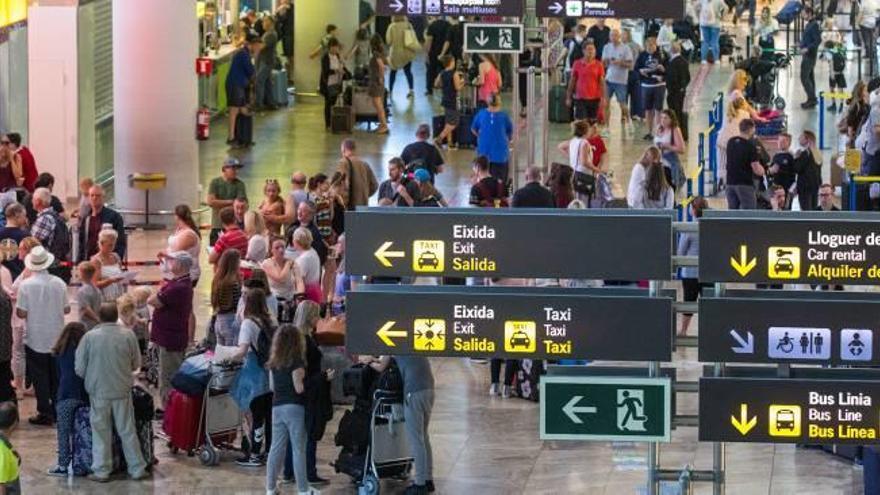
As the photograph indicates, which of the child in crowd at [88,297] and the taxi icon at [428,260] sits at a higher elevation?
the taxi icon at [428,260]

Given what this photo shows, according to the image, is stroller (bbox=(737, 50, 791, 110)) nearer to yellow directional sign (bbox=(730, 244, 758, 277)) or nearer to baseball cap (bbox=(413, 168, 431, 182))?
baseball cap (bbox=(413, 168, 431, 182))

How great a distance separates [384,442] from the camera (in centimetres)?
1691

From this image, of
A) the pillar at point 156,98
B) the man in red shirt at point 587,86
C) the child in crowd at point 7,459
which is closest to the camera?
the child in crowd at point 7,459

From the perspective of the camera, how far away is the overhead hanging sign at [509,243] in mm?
12273

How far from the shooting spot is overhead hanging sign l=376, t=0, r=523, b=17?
88.2 feet

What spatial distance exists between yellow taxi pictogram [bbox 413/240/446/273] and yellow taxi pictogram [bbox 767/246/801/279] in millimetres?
→ 1792

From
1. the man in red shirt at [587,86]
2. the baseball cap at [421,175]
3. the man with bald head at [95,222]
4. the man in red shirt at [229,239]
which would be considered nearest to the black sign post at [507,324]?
the man in red shirt at [229,239]

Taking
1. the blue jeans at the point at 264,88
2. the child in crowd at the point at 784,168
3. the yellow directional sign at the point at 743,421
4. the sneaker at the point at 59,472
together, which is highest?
the blue jeans at the point at 264,88

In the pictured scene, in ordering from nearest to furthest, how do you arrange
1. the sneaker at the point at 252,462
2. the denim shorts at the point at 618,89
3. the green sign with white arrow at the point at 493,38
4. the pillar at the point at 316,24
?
the sneaker at the point at 252,462
the green sign with white arrow at the point at 493,38
the denim shorts at the point at 618,89
the pillar at the point at 316,24

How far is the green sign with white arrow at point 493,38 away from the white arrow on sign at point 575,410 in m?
14.2

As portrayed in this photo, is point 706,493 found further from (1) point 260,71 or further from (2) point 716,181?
(1) point 260,71

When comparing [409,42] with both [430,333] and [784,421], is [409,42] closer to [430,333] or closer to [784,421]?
[430,333]

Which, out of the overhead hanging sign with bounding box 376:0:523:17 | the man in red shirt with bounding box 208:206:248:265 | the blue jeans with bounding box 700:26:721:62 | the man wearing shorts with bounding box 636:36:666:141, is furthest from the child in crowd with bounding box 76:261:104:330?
the blue jeans with bounding box 700:26:721:62

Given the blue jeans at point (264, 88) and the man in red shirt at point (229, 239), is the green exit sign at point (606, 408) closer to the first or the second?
the man in red shirt at point (229, 239)
